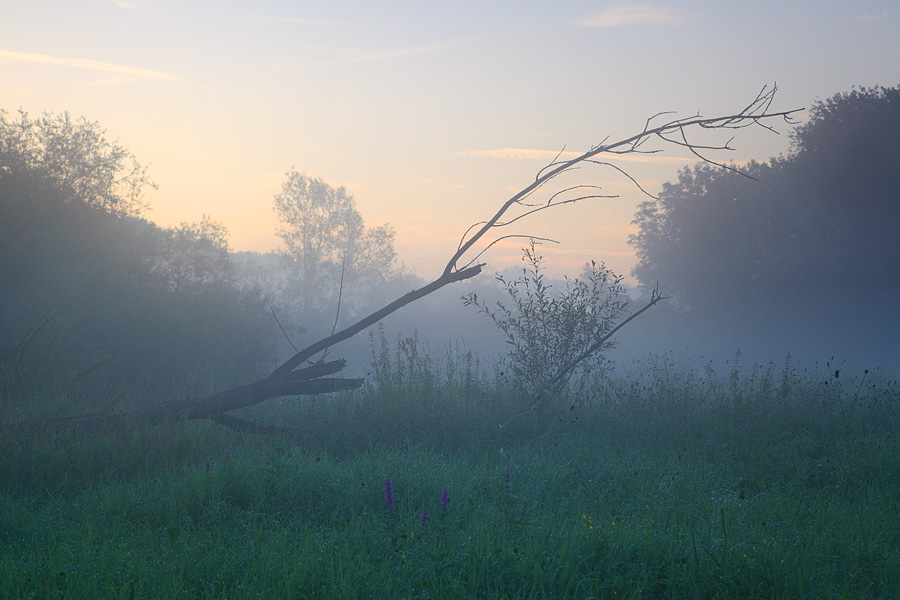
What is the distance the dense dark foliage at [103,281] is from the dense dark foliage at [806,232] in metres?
19.0

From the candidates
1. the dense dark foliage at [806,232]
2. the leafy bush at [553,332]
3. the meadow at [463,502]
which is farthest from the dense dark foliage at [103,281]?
the dense dark foliage at [806,232]

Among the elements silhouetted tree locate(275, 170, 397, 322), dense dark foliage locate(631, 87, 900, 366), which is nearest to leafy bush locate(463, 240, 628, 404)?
dense dark foliage locate(631, 87, 900, 366)

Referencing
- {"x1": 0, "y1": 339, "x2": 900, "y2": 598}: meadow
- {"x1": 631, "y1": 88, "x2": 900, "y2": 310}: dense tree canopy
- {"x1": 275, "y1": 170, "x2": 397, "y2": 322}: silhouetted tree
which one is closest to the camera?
{"x1": 0, "y1": 339, "x2": 900, "y2": 598}: meadow

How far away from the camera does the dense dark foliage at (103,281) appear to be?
1153 cm

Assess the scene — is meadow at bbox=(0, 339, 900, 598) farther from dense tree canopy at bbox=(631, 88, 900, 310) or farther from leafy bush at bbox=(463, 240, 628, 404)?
dense tree canopy at bbox=(631, 88, 900, 310)

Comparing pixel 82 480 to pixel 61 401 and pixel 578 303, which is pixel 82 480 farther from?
pixel 578 303

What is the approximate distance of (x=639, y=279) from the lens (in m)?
29.0

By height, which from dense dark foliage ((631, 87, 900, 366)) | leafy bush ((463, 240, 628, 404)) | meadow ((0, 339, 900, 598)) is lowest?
meadow ((0, 339, 900, 598))

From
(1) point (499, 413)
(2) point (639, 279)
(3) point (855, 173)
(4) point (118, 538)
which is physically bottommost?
(4) point (118, 538)

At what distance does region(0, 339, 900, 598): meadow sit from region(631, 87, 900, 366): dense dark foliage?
1625cm

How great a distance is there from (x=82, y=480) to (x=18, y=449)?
2.69 ft

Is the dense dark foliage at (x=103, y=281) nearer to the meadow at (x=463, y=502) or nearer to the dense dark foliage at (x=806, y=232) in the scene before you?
the meadow at (x=463, y=502)

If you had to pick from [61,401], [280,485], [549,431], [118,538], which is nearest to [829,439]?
[549,431]

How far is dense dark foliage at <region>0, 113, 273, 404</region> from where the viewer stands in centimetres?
1153
